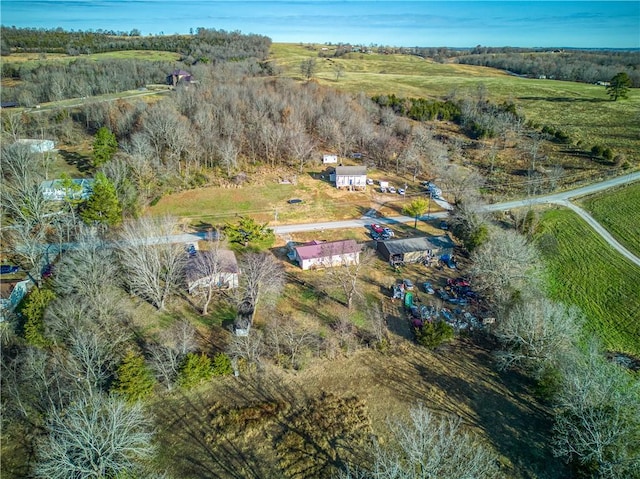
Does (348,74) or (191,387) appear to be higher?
(348,74)

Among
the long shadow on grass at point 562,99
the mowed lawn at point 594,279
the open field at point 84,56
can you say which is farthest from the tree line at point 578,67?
the open field at point 84,56

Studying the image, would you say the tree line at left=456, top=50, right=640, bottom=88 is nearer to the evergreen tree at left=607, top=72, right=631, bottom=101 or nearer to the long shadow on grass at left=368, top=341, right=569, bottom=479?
the evergreen tree at left=607, top=72, right=631, bottom=101

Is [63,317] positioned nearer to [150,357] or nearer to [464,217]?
[150,357]

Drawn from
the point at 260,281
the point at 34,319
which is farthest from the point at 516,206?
the point at 34,319

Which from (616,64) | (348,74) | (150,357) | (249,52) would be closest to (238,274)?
(150,357)

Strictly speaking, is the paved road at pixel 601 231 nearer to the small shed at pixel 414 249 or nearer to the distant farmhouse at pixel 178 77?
the small shed at pixel 414 249

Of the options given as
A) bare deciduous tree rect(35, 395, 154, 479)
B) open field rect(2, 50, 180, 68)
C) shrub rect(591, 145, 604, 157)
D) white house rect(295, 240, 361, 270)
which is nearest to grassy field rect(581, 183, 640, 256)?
shrub rect(591, 145, 604, 157)
